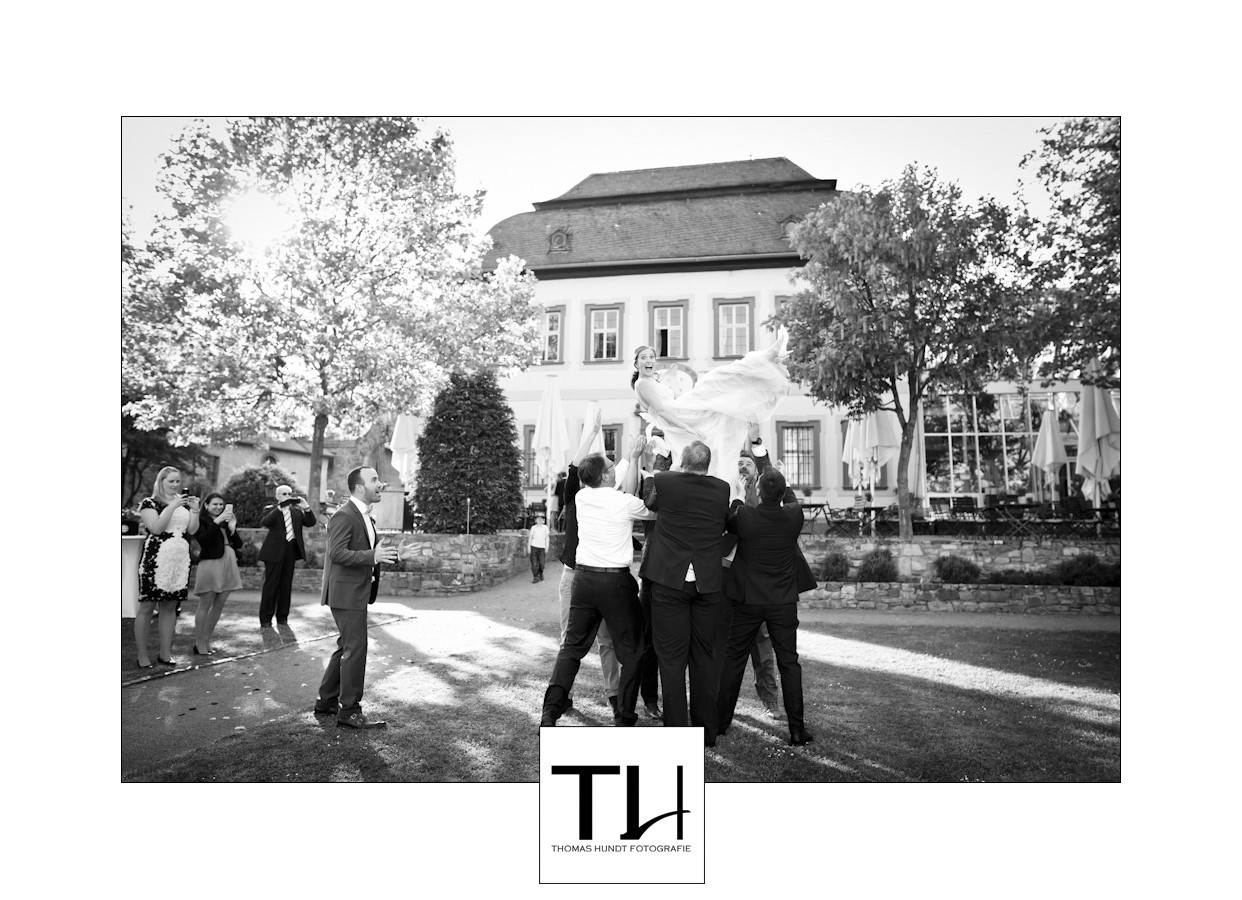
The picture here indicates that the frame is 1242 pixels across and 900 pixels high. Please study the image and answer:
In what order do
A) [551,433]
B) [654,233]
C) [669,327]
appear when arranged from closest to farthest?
[551,433] → [654,233] → [669,327]

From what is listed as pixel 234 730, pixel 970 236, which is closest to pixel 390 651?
pixel 234 730

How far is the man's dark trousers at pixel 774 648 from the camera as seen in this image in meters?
4.40

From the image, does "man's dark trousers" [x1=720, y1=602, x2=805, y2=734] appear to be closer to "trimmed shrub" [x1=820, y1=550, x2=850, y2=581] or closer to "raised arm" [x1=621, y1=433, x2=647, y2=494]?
"raised arm" [x1=621, y1=433, x2=647, y2=494]

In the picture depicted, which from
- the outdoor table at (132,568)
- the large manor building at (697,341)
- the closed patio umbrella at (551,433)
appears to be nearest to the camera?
the outdoor table at (132,568)

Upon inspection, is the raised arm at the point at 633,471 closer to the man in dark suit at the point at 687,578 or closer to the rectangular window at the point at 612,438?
the man in dark suit at the point at 687,578

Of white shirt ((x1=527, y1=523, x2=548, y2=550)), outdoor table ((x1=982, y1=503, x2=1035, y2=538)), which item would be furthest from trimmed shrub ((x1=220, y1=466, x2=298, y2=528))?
outdoor table ((x1=982, y1=503, x2=1035, y2=538))

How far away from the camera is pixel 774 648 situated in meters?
4.45

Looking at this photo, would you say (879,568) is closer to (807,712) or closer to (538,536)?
(538,536)

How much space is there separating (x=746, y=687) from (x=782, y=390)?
213cm

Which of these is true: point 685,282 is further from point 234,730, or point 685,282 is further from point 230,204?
point 234,730

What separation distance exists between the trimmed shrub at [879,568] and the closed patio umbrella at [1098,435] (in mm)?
2252

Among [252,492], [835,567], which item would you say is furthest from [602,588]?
[252,492]

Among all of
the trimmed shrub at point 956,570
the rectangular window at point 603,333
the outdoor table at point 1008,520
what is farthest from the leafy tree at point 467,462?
the outdoor table at point 1008,520

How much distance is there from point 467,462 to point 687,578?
Answer: 7.90m
